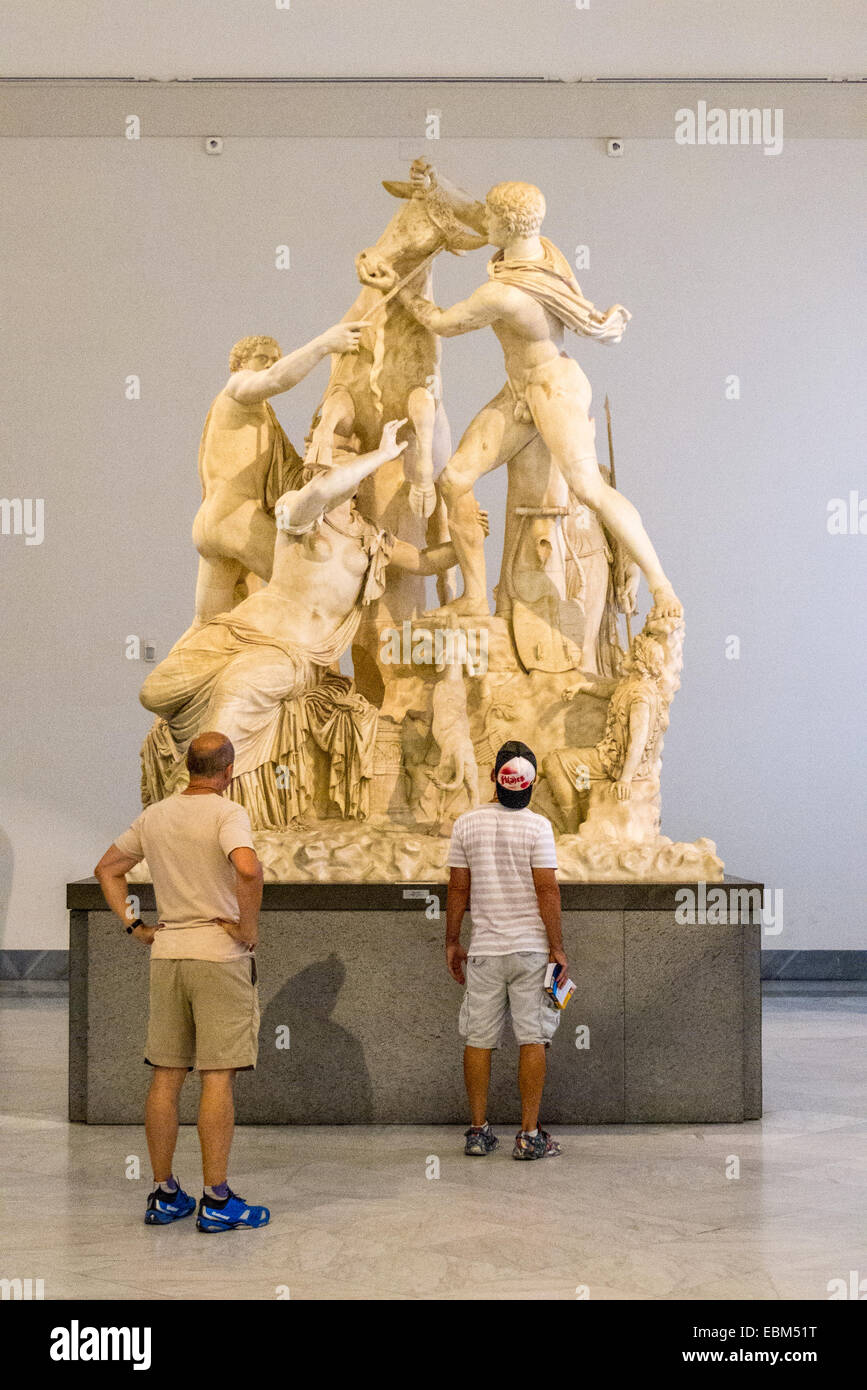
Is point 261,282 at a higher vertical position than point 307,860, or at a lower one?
higher

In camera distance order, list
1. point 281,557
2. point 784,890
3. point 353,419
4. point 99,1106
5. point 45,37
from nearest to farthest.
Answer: point 99,1106 → point 281,557 → point 353,419 → point 45,37 → point 784,890

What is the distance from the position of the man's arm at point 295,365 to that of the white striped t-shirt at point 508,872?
2.51 m

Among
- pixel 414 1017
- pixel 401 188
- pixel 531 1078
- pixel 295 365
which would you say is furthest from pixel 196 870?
pixel 401 188

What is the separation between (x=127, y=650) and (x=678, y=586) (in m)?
3.81

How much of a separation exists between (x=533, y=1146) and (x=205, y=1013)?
1.58 meters

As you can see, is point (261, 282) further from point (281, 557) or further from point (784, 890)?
point (784, 890)

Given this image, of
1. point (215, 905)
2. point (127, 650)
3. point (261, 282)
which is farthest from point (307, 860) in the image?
point (261, 282)

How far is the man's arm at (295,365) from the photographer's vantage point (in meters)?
7.38

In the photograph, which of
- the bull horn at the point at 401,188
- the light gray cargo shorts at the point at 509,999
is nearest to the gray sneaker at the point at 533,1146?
the light gray cargo shorts at the point at 509,999

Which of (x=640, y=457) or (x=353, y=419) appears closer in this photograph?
(x=353, y=419)

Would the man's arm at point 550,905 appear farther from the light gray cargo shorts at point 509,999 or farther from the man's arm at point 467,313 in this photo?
the man's arm at point 467,313

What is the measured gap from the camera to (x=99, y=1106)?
6.63m

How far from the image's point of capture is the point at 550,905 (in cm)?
587

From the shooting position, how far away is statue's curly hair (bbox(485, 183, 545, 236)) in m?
7.47
